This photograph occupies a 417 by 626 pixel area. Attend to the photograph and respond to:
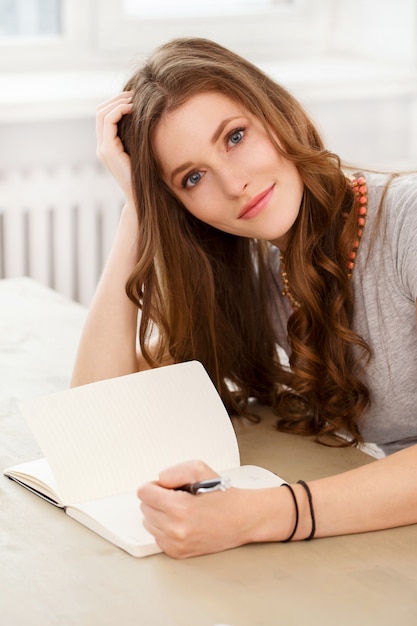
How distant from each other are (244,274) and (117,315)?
0.23 metres

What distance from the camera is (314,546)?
3.64ft

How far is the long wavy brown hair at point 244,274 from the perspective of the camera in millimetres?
1431

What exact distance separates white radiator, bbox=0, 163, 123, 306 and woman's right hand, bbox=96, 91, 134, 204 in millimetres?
1422

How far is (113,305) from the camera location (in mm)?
1593

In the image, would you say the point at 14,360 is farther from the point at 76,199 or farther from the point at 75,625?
the point at 76,199

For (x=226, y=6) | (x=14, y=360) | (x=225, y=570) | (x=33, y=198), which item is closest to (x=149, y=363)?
(x=14, y=360)

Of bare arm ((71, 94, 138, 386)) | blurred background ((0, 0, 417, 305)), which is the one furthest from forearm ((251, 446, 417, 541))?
blurred background ((0, 0, 417, 305))

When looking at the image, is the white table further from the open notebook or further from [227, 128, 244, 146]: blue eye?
[227, 128, 244, 146]: blue eye

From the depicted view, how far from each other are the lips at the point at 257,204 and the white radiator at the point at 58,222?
164 cm

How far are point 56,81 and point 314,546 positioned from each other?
7.37 feet

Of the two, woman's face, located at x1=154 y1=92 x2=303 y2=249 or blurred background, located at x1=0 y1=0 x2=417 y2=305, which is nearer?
woman's face, located at x1=154 y1=92 x2=303 y2=249

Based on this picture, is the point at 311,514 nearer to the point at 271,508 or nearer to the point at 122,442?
the point at 271,508

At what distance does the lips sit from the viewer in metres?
1.42

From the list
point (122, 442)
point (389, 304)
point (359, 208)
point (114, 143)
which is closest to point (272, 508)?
point (122, 442)
